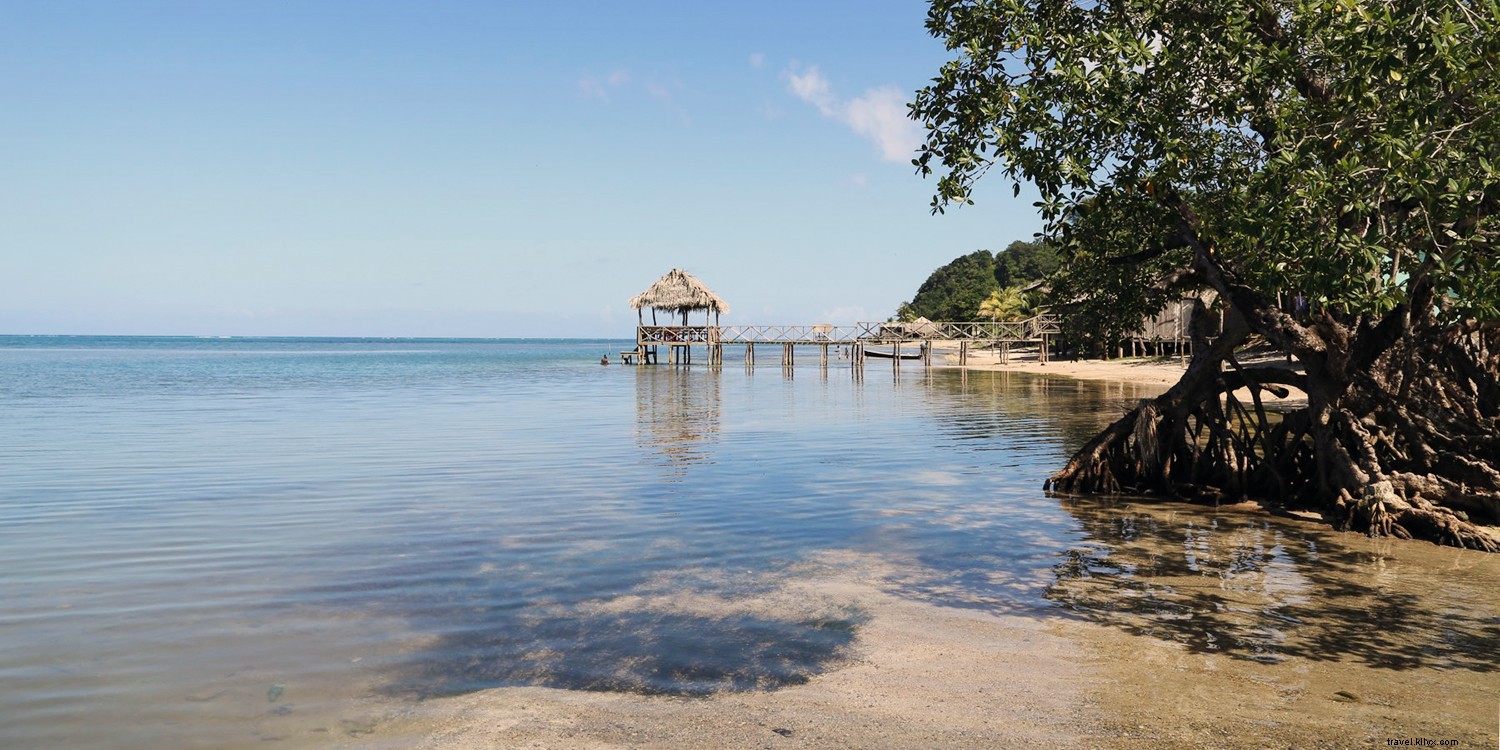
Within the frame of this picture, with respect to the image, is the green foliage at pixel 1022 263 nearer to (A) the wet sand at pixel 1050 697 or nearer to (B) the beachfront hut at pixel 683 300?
(B) the beachfront hut at pixel 683 300

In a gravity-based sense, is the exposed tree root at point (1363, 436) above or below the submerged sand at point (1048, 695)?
above

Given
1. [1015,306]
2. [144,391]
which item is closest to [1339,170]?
[144,391]

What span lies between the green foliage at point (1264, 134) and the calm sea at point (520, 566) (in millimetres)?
3183

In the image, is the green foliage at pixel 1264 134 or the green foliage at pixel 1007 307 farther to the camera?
the green foliage at pixel 1007 307

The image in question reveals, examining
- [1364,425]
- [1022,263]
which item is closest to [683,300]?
[1364,425]

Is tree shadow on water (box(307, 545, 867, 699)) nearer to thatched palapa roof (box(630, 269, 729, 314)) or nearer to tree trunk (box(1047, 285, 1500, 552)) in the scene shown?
tree trunk (box(1047, 285, 1500, 552))

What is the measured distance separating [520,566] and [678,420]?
18.5m

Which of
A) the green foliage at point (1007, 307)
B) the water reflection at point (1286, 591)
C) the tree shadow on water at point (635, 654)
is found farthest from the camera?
the green foliage at point (1007, 307)

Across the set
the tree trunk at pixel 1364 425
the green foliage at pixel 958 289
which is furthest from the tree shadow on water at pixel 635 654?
the green foliage at pixel 958 289

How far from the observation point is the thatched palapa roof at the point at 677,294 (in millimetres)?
67000

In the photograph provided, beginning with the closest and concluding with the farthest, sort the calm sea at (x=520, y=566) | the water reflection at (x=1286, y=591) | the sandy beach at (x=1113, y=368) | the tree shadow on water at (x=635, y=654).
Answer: the tree shadow on water at (x=635, y=654) → the calm sea at (x=520, y=566) → the water reflection at (x=1286, y=591) → the sandy beach at (x=1113, y=368)

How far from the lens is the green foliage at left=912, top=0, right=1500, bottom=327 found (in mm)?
8336

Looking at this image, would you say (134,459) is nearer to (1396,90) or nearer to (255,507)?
(255,507)

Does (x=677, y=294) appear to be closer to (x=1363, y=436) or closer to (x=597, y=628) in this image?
(x=1363, y=436)
